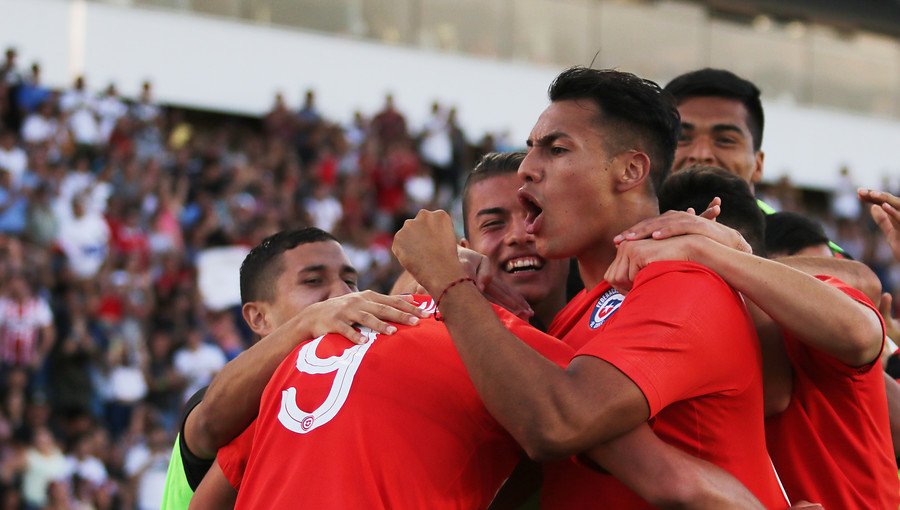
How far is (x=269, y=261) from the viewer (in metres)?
4.82

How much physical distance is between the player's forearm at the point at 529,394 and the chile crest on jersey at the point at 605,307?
18.8 inches

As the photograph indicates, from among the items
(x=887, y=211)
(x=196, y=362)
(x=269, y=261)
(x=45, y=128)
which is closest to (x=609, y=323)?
(x=887, y=211)

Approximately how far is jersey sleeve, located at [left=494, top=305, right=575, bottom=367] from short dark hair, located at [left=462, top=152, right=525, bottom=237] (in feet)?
5.15

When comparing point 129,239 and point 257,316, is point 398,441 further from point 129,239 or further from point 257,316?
point 129,239

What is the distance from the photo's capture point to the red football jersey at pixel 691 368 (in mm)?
3090

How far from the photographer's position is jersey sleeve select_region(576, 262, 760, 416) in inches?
121

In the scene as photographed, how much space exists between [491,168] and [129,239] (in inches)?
416

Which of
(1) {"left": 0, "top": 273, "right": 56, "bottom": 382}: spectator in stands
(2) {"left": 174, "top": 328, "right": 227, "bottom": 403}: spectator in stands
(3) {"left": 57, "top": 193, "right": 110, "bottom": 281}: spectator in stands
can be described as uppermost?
(3) {"left": 57, "top": 193, "right": 110, "bottom": 281}: spectator in stands

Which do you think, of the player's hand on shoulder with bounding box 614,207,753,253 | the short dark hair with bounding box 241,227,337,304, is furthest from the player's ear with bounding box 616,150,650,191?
the short dark hair with bounding box 241,227,337,304

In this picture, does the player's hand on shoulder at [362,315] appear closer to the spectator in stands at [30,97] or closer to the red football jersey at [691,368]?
the red football jersey at [691,368]

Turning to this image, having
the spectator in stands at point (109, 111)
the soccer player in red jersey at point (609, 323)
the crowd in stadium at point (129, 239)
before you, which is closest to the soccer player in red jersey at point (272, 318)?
the soccer player in red jersey at point (609, 323)

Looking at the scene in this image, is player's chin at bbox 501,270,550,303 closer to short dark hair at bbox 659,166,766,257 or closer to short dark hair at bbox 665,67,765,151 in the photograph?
short dark hair at bbox 659,166,766,257

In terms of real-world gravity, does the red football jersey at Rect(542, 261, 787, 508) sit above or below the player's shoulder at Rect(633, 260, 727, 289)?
below

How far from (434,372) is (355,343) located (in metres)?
0.25
